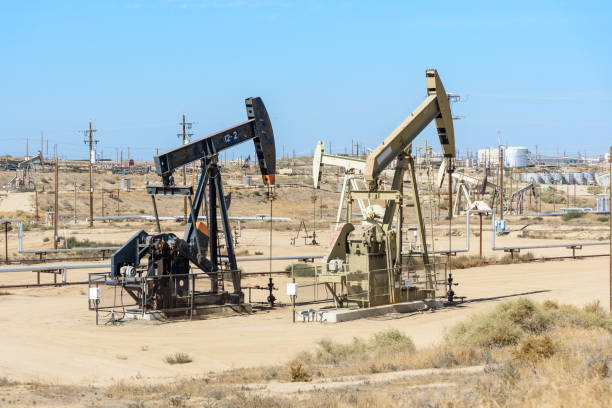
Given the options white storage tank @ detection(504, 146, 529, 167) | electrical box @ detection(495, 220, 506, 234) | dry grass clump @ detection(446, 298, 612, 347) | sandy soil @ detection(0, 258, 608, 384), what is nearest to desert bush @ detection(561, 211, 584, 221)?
electrical box @ detection(495, 220, 506, 234)

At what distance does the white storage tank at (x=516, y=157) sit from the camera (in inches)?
6737

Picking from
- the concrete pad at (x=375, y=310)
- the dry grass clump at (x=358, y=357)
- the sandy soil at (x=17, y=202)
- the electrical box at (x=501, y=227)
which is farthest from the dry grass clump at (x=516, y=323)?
the sandy soil at (x=17, y=202)

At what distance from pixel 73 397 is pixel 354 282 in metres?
10.3

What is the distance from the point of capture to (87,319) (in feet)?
65.5

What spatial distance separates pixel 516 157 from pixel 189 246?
15772 cm

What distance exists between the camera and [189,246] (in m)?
20.5

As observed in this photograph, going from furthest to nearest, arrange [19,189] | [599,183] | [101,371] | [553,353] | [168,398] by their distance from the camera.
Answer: [599,183] < [19,189] < [101,371] < [553,353] < [168,398]

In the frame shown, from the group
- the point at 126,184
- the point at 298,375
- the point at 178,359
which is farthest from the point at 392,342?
the point at 126,184

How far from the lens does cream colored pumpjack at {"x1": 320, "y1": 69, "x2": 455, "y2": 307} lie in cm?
1989

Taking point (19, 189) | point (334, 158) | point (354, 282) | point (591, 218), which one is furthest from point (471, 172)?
point (354, 282)

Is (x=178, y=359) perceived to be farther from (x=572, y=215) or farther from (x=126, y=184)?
(x=126, y=184)

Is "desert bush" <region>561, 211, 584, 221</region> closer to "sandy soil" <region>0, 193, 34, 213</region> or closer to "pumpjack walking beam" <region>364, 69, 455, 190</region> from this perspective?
"sandy soil" <region>0, 193, 34, 213</region>

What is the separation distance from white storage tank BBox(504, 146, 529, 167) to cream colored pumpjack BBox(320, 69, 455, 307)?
6065 inches

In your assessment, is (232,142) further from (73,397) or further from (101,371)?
(73,397)
